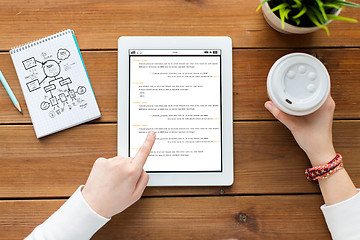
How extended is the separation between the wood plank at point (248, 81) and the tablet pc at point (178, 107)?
27 millimetres

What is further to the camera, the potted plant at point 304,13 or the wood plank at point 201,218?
the wood plank at point 201,218

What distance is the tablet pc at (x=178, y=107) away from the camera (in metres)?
0.67

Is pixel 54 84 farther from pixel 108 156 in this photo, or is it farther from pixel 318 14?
pixel 318 14

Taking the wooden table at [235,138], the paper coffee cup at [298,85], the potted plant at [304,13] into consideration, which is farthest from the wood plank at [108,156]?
the potted plant at [304,13]

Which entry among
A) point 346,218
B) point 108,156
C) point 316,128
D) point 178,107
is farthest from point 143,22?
point 346,218

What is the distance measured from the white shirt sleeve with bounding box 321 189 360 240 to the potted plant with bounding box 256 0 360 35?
34cm

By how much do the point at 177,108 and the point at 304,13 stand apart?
1.03 ft

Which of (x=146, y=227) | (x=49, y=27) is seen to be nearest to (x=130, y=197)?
(x=146, y=227)

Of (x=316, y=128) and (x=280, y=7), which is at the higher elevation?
(x=280, y=7)

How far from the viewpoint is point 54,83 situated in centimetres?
68

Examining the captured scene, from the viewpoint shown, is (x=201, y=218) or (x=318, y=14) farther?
(x=201, y=218)

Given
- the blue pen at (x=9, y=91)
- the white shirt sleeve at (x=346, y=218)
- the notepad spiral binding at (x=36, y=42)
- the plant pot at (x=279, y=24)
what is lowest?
the white shirt sleeve at (x=346, y=218)

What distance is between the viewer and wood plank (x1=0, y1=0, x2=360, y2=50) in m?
0.69

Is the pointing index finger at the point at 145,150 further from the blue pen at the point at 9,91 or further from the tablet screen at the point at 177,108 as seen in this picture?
the blue pen at the point at 9,91
